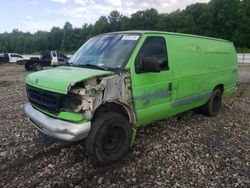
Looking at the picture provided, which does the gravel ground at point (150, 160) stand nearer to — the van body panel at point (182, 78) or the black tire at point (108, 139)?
the black tire at point (108, 139)

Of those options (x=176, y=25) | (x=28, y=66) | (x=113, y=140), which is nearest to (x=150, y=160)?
(x=113, y=140)

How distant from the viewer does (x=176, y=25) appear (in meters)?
70.9

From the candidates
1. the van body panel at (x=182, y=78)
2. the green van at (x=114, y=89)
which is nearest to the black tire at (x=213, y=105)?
the van body panel at (x=182, y=78)

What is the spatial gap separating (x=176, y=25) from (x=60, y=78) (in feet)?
234

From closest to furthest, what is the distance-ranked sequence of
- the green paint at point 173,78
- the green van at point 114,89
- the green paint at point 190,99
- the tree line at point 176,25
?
the green van at point 114,89, the green paint at point 173,78, the green paint at point 190,99, the tree line at point 176,25

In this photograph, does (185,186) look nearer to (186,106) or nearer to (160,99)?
(160,99)

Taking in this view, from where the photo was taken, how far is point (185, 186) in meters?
3.63

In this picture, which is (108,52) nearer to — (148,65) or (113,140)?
(148,65)

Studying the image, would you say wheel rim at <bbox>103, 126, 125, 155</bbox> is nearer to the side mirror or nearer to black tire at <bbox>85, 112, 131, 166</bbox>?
black tire at <bbox>85, 112, 131, 166</bbox>

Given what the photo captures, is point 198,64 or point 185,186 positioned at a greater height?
point 198,64

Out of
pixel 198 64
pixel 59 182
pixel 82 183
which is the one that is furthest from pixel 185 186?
pixel 198 64

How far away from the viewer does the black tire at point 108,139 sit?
3.83 m

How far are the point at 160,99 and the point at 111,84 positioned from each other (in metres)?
1.23

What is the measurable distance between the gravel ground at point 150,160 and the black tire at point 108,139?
0.62 feet
